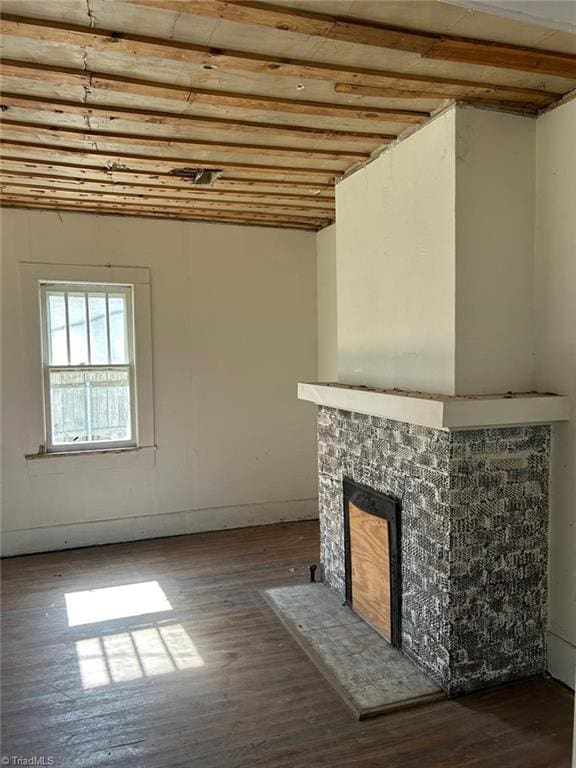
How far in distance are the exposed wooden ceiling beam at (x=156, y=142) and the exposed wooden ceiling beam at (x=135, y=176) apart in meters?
0.40

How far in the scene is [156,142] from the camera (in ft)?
10.6

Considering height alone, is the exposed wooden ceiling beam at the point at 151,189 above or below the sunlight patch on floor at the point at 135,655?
above

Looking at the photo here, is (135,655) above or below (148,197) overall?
below

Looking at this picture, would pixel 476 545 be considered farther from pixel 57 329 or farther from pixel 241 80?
pixel 57 329

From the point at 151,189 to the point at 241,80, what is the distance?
1854mm

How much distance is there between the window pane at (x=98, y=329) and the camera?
4.98m

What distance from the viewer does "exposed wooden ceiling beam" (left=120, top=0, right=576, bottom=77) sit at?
1.97m

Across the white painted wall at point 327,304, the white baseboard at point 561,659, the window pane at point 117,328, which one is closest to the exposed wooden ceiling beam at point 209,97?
the white painted wall at point 327,304

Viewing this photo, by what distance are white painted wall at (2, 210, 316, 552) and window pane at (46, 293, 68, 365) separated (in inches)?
10.6

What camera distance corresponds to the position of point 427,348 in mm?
2936

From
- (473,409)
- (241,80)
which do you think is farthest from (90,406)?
(473,409)

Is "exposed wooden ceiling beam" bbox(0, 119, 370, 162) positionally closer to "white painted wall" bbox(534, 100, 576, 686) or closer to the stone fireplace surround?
"white painted wall" bbox(534, 100, 576, 686)

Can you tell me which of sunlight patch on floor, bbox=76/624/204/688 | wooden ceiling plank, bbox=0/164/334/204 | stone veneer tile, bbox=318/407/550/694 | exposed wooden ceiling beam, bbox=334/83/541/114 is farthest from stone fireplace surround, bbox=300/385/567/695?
wooden ceiling plank, bbox=0/164/334/204

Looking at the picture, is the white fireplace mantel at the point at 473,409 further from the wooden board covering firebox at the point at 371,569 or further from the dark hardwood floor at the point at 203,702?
the dark hardwood floor at the point at 203,702
